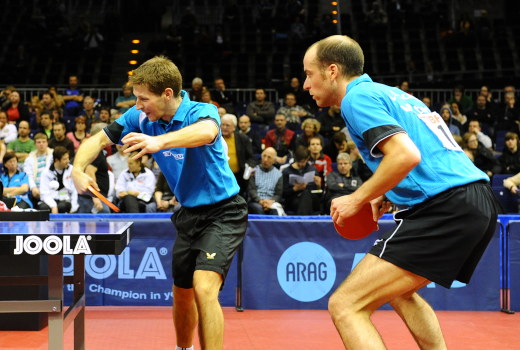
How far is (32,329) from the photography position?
5.95 meters

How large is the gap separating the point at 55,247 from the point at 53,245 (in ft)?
0.04

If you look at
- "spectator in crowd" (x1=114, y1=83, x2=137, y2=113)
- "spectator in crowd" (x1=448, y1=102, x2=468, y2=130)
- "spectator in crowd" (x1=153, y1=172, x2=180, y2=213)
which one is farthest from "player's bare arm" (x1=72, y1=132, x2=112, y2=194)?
"spectator in crowd" (x1=448, y1=102, x2=468, y2=130)

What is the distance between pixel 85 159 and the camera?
4137 mm

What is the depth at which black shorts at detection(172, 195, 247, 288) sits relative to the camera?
4094 mm

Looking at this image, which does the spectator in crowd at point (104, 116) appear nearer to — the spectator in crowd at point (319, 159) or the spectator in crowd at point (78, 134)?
the spectator in crowd at point (78, 134)

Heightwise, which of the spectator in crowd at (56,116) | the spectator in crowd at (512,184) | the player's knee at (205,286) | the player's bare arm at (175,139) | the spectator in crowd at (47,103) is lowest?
the player's knee at (205,286)

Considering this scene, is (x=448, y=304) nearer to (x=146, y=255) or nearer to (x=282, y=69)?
(x=146, y=255)

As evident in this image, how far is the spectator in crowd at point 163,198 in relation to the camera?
9.21 metres

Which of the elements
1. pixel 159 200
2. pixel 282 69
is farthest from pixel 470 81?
pixel 159 200

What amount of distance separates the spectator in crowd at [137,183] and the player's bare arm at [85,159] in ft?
16.6

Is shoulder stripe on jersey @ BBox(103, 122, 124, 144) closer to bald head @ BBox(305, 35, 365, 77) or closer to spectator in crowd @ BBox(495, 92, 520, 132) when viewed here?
bald head @ BBox(305, 35, 365, 77)

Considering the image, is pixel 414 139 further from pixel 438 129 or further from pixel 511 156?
pixel 511 156

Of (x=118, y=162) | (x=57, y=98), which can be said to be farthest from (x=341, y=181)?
(x=57, y=98)

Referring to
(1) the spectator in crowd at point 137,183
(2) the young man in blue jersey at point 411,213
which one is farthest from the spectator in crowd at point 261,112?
(2) the young man in blue jersey at point 411,213
